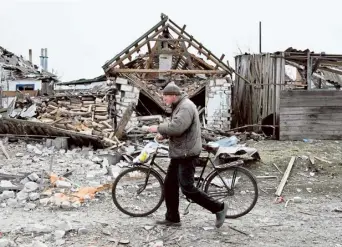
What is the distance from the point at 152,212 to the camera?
6562mm

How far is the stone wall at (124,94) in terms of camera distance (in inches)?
685

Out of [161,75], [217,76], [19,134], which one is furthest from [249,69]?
[19,134]

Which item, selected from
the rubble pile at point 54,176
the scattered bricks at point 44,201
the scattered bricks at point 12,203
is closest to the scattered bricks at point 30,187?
the rubble pile at point 54,176

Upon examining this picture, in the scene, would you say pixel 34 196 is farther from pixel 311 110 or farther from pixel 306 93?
pixel 311 110

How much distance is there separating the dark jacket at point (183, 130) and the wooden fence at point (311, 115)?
947 centimetres

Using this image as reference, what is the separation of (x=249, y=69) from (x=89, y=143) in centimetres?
761

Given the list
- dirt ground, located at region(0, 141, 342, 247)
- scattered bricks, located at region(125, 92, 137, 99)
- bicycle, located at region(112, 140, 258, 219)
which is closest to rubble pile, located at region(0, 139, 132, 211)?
dirt ground, located at region(0, 141, 342, 247)

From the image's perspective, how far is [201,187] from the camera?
21.0ft

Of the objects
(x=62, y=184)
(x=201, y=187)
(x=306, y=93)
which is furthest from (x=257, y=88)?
(x=201, y=187)

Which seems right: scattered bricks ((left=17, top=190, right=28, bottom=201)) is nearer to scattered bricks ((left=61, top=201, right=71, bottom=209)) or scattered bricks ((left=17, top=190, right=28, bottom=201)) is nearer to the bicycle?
scattered bricks ((left=61, top=201, right=71, bottom=209))

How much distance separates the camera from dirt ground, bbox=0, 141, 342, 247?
5.48 metres

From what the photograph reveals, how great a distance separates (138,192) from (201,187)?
0.98m

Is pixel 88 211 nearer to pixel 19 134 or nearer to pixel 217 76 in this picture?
pixel 19 134

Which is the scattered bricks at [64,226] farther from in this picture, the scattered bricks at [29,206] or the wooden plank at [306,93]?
the wooden plank at [306,93]
